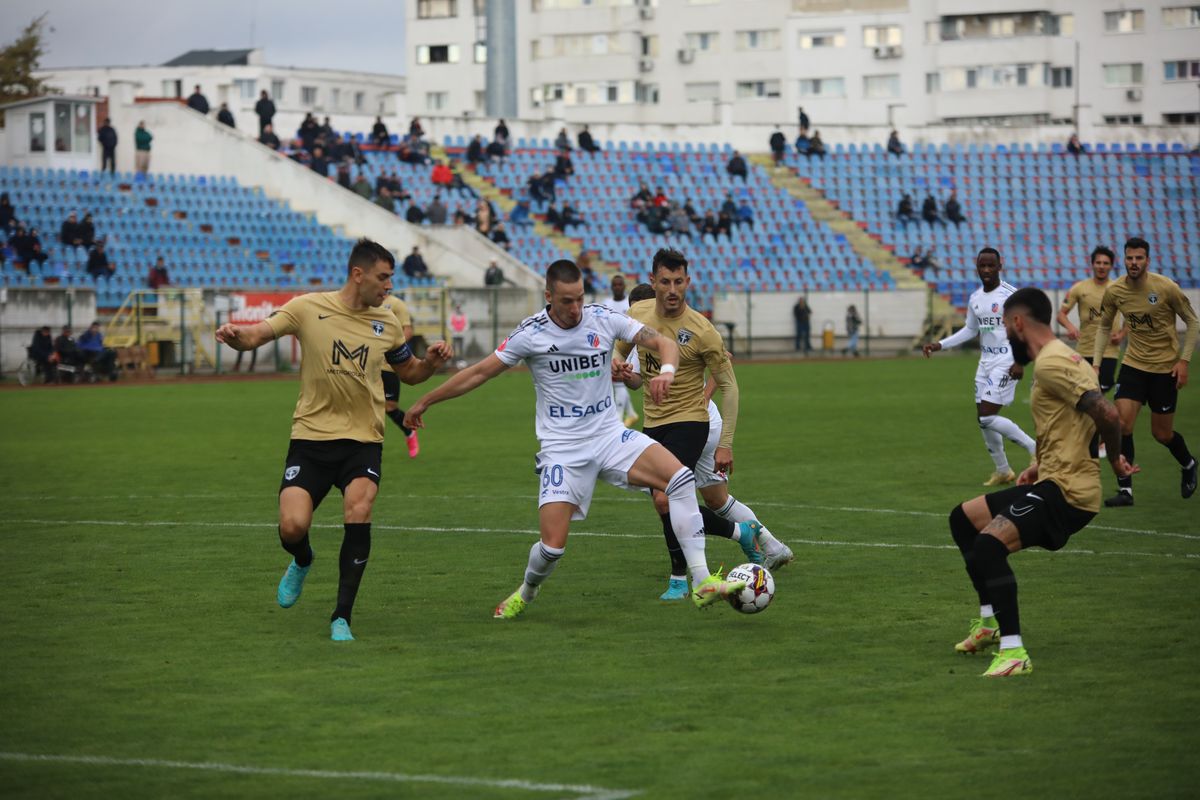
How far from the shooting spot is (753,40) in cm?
8806

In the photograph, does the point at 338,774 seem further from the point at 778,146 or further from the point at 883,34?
the point at 883,34

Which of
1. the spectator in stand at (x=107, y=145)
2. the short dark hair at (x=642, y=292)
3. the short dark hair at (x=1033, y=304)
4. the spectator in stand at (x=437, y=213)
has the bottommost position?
the short dark hair at (x=1033, y=304)

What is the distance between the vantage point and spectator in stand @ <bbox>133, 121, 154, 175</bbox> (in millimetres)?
45875

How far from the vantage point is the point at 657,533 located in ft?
44.0

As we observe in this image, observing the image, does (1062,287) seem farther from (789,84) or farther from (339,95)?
(339,95)

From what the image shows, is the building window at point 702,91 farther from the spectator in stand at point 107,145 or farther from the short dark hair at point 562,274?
the short dark hair at point 562,274

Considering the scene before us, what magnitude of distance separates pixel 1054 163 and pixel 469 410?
38619mm

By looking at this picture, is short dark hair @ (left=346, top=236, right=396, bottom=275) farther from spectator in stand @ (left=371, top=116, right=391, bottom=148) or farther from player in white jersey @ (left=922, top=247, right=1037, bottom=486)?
spectator in stand @ (left=371, top=116, right=391, bottom=148)

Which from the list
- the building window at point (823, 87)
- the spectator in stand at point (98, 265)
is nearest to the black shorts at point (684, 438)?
the spectator in stand at point (98, 265)

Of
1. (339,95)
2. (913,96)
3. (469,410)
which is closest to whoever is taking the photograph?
(469,410)

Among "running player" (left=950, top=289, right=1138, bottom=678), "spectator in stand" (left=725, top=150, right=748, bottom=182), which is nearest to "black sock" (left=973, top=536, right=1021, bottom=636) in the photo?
"running player" (left=950, top=289, right=1138, bottom=678)

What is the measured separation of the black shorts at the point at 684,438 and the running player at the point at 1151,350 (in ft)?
18.9

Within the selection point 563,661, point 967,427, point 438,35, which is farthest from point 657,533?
point 438,35

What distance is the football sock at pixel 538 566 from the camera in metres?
9.41
